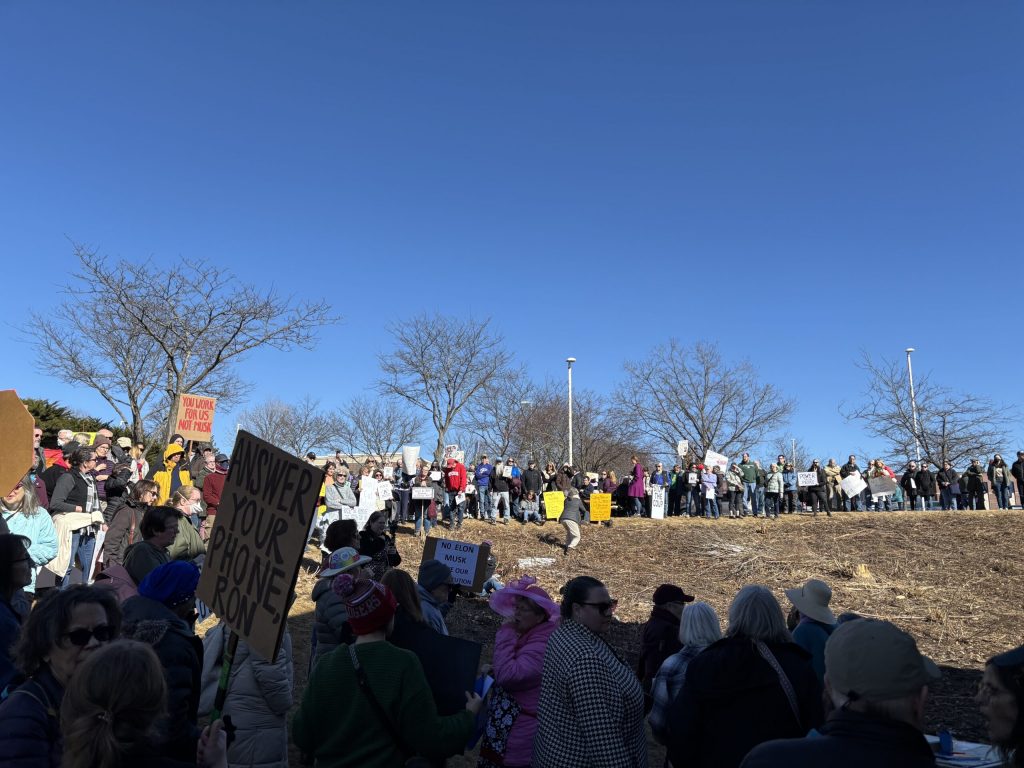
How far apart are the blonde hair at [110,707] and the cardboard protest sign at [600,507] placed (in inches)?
923

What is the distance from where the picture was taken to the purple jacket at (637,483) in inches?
1077

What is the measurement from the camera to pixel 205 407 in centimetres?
1750

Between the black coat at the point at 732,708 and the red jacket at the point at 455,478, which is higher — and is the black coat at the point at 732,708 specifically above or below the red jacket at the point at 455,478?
below

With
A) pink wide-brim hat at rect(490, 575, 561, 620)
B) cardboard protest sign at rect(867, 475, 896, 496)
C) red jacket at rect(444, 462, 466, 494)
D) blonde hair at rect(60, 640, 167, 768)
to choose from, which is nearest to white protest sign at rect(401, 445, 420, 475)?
red jacket at rect(444, 462, 466, 494)

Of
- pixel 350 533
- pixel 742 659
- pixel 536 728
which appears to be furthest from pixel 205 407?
pixel 742 659

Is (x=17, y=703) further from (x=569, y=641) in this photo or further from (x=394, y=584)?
(x=569, y=641)

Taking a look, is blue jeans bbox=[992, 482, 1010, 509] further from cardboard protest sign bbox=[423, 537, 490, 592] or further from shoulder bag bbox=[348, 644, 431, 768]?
shoulder bag bbox=[348, 644, 431, 768]

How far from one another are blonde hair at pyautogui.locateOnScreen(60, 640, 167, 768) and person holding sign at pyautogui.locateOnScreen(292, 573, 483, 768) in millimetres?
1036

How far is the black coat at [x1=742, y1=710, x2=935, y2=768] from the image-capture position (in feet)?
7.17

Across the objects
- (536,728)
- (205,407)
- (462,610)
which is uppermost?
(205,407)

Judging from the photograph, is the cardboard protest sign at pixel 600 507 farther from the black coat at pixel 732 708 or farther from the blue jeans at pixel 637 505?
the black coat at pixel 732 708

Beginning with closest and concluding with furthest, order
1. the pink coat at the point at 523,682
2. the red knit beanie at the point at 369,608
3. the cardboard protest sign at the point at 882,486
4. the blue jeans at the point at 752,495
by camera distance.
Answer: the red knit beanie at the point at 369,608
the pink coat at the point at 523,682
the blue jeans at the point at 752,495
the cardboard protest sign at the point at 882,486

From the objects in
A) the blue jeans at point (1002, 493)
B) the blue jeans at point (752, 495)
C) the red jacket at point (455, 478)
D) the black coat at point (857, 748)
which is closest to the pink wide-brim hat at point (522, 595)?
the black coat at point (857, 748)

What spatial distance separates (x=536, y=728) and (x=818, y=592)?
2495 millimetres
